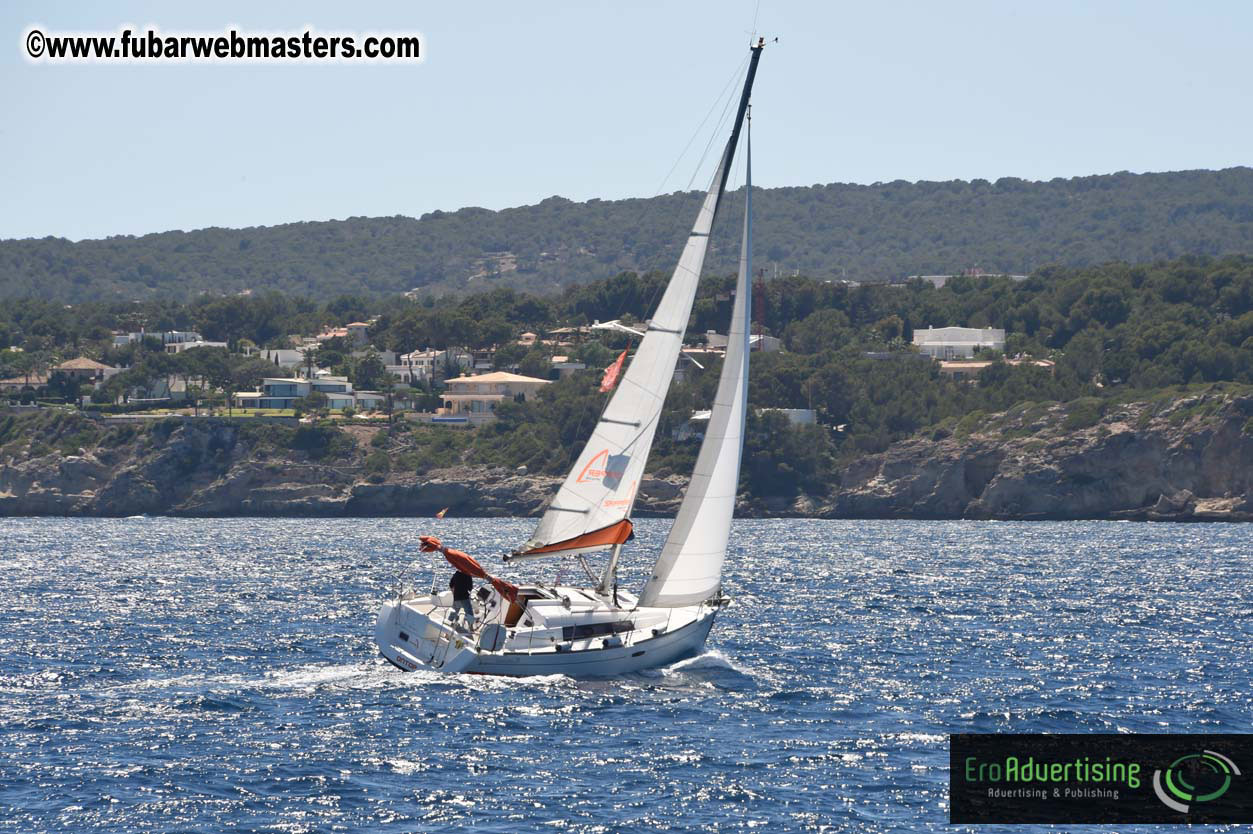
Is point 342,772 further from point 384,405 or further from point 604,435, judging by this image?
point 384,405

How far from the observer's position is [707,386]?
4961 inches

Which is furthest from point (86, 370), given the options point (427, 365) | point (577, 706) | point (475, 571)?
point (577, 706)

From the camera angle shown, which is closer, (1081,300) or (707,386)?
(707,386)

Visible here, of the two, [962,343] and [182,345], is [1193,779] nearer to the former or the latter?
[962,343]

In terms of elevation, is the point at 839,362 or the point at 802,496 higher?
the point at 839,362

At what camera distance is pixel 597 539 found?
1393 inches

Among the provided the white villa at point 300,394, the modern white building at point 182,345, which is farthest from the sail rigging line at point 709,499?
the modern white building at point 182,345

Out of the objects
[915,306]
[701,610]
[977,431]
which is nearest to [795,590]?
[701,610]

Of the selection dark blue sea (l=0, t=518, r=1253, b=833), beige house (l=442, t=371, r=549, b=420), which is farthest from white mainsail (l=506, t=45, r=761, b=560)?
beige house (l=442, t=371, r=549, b=420)

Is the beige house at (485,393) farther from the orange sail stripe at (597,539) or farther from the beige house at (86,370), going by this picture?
the orange sail stripe at (597,539)

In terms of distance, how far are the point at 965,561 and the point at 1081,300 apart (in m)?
67.0

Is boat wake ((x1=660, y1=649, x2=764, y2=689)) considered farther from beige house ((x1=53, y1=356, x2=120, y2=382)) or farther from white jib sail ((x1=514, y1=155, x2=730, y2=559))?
beige house ((x1=53, y1=356, x2=120, y2=382))

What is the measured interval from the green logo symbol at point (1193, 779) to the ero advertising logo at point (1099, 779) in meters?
0.02

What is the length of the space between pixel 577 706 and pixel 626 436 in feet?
21.4
